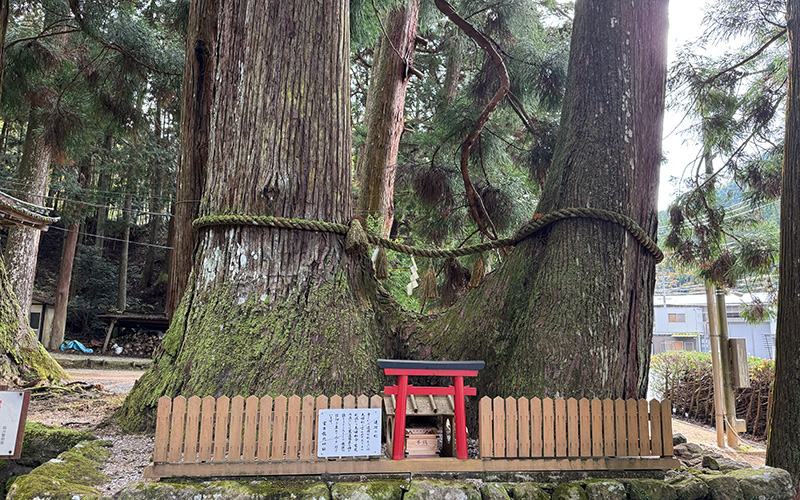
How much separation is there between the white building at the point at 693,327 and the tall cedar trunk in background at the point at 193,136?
16.5 m

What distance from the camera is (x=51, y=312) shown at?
14.2 metres

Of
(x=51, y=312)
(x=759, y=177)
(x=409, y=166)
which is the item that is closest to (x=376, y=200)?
(x=409, y=166)

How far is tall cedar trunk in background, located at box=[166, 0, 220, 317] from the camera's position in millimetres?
3730

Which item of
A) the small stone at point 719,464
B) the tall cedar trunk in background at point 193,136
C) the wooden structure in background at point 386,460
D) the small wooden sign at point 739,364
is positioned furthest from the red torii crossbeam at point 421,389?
the small wooden sign at point 739,364

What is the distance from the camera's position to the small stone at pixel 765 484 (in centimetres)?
197

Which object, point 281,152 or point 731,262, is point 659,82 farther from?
point 731,262

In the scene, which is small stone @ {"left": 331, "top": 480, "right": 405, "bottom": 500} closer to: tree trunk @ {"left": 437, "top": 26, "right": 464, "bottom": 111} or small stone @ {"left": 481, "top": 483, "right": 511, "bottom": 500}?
small stone @ {"left": 481, "top": 483, "right": 511, "bottom": 500}

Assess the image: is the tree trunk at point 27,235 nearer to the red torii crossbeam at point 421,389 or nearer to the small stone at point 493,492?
the red torii crossbeam at point 421,389

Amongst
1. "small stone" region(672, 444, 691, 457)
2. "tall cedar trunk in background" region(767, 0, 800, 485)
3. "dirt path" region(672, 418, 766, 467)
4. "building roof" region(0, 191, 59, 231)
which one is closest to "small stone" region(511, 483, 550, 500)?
"small stone" region(672, 444, 691, 457)

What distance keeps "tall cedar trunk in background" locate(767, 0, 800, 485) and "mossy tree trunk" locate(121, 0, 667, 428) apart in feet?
3.28

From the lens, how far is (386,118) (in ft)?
19.8

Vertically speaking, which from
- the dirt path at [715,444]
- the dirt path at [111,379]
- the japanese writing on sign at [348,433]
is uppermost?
the japanese writing on sign at [348,433]

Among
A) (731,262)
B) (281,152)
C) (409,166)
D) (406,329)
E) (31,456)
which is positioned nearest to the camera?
(31,456)

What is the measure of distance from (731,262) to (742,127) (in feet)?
4.58
